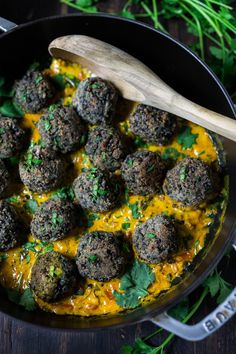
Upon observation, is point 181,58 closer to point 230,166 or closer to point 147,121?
point 147,121


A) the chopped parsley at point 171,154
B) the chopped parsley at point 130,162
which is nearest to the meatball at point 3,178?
the chopped parsley at point 130,162

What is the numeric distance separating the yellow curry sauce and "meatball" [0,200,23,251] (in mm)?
100

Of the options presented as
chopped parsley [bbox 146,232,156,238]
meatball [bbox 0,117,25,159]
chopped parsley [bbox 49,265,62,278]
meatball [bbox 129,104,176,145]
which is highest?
meatball [bbox 129,104,176,145]

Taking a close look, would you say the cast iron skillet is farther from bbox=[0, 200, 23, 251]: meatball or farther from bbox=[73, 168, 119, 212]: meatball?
bbox=[73, 168, 119, 212]: meatball

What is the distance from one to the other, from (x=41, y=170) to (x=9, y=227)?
379 millimetres

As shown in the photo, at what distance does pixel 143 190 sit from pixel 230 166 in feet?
1.87

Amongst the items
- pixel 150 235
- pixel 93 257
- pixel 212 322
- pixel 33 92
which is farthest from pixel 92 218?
pixel 212 322

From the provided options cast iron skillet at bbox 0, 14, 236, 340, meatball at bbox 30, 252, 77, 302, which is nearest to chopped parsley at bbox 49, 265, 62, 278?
meatball at bbox 30, 252, 77, 302

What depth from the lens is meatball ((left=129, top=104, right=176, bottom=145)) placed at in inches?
116

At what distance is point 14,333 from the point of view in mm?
3029

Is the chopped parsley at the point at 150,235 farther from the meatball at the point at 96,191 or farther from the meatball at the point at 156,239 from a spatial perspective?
the meatball at the point at 96,191

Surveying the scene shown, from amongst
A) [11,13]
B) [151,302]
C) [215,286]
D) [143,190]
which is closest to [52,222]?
[143,190]

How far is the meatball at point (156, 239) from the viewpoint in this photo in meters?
2.74

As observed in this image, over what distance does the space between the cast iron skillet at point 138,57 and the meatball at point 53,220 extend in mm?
452
